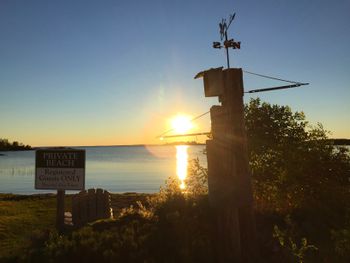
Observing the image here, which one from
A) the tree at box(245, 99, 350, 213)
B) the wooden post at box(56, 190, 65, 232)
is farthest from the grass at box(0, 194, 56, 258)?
the tree at box(245, 99, 350, 213)

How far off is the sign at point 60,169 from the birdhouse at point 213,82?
4.18 meters

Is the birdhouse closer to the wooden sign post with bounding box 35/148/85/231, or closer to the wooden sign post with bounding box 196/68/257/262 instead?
the wooden sign post with bounding box 196/68/257/262

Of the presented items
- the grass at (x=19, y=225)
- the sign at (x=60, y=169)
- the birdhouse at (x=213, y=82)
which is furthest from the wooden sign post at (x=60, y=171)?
the birdhouse at (x=213, y=82)

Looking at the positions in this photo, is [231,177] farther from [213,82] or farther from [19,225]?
[19,225]

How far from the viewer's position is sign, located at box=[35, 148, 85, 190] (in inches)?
373

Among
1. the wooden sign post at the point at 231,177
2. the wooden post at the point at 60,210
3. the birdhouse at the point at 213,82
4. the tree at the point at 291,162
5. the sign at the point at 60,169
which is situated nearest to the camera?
the wooden sign post at the point at 231,177

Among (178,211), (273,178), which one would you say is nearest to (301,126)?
(273,178)

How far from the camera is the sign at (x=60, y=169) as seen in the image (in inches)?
373

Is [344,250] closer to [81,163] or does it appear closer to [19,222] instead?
[81,163]

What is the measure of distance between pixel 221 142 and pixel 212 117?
58cm

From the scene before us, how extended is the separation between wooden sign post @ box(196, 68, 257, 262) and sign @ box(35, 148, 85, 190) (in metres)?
4.21

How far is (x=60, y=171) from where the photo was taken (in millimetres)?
9570

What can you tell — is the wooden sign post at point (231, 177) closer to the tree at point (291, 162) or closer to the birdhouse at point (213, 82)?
the birdhouse at point (213, 82)

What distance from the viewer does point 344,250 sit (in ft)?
21.9
